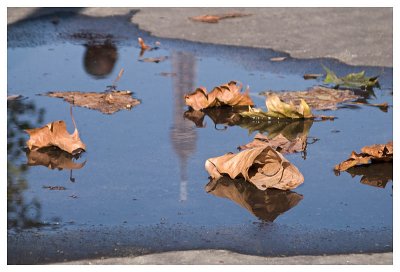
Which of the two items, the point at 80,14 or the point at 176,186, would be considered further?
the point at 80,14

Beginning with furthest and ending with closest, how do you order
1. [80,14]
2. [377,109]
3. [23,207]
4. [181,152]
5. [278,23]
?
[80,14], [278,23], [377,109], [181,152], [23,207]

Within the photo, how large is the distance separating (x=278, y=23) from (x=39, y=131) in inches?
148

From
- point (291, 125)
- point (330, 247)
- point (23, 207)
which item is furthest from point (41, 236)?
point (291, 125)

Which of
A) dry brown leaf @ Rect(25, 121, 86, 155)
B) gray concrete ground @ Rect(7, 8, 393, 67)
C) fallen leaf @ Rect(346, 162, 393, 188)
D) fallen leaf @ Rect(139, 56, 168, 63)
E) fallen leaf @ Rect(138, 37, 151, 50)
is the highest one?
gray concrete ground @ Rect(7, 8, 393, 67)

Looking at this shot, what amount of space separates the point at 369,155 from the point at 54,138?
5.61ft

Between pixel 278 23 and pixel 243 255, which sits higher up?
pixel 278 23

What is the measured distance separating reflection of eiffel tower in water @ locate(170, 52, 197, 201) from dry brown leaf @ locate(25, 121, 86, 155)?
21.3 inches

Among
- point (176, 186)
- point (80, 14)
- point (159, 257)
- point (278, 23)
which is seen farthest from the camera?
point (80, 14)

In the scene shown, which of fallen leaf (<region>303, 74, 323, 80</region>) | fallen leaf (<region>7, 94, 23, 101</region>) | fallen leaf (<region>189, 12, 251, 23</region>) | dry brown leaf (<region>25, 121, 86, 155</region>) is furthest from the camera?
fallen leaf (<region>189, 12, 251, 23</region>)

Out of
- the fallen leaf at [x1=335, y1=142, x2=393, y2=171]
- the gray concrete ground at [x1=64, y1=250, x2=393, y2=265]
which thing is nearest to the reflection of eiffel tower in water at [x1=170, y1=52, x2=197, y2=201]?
the gray concrete ground at [x1=64, y1=250, x2=393, y2=265]

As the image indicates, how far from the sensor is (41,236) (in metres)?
3.74

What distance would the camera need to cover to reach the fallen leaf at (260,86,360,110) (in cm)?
583

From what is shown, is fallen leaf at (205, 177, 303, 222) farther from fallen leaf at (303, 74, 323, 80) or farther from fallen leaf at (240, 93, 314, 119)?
fallen leaf at (303, 74, 323, 80)

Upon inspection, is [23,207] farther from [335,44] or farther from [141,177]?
[335,44]
